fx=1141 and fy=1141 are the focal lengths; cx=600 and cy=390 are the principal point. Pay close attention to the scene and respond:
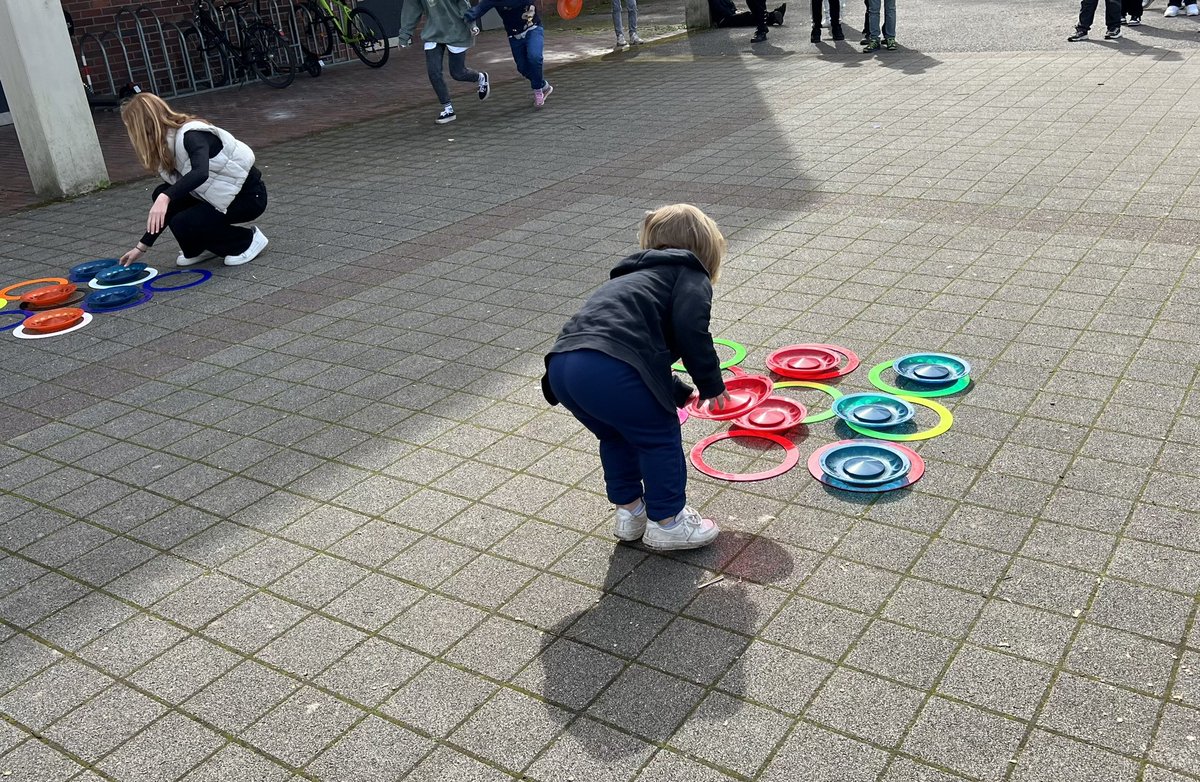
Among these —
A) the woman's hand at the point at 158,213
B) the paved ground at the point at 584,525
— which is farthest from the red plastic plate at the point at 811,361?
the woman's hand at the point at 158,213

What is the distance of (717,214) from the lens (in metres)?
8.44

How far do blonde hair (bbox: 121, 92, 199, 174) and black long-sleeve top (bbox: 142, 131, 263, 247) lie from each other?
13cm

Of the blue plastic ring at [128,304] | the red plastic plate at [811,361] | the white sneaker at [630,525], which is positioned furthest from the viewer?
the blue plastic ring at [128,304]

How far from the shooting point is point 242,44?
55.6ft

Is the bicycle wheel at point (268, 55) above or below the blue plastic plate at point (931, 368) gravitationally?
above

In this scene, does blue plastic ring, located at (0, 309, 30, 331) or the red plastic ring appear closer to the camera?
the red plastic ring

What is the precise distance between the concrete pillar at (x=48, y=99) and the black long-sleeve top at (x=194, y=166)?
11.1 feet

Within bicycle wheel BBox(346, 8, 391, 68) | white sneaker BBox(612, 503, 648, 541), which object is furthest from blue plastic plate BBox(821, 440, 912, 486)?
bicycle wheel BBox(346, 8, 391, 68)

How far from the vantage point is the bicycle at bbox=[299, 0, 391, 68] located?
17.4 m

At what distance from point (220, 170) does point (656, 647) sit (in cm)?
581

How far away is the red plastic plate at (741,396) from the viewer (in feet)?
17.1

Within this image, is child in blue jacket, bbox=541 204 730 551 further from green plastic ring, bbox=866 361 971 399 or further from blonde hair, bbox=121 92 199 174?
blonde hair, bbox=121 92 199 174

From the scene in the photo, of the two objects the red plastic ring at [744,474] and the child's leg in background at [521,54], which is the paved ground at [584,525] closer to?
the red plastic ring at [744,474]

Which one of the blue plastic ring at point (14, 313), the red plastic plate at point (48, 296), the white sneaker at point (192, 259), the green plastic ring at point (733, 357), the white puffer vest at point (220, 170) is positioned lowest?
the green plastic ring at point (733, 357)
